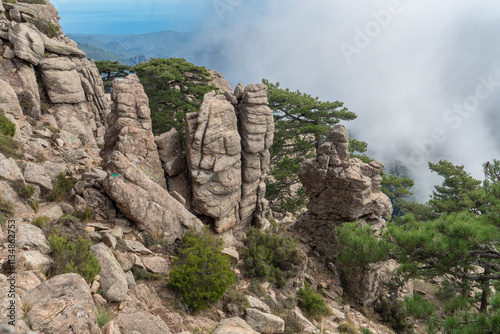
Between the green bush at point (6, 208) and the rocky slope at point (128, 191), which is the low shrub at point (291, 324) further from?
the green bush at point (6, 208)

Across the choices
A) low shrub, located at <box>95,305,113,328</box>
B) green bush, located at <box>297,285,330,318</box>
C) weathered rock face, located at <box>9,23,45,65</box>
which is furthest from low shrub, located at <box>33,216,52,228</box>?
weathered rock face, located at <box>9,23,45,65</box>

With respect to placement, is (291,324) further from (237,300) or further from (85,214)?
(85,214)

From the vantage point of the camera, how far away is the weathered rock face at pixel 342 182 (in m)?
18.5

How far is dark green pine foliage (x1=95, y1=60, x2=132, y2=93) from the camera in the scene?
1559 inches

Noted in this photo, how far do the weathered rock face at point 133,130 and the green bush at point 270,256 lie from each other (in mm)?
6620

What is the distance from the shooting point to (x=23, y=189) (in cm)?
988

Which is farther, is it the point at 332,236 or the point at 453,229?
the point at 332,236

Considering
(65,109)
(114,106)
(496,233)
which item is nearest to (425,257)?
(496,233)

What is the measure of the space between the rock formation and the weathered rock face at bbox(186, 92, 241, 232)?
232 inches

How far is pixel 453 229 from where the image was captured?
7004mm

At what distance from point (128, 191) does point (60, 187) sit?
2840 millimetres

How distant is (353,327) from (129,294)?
1136 cm

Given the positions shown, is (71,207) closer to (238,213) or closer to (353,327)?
(238,213)

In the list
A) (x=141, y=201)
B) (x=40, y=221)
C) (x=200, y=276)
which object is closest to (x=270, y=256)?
(x=200, y=276)
